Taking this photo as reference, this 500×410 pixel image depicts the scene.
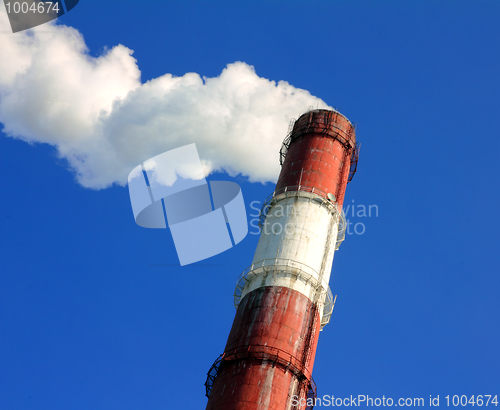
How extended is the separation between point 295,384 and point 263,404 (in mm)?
3326

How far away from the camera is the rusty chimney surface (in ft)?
124

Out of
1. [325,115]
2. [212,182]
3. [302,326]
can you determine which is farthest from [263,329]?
[325,115]

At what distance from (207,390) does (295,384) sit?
6.94 m

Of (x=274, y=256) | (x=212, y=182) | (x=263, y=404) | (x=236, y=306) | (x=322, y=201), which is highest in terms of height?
(x=212, y=182)

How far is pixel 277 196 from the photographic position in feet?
161

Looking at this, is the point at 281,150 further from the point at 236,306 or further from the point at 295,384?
the point at 295,384

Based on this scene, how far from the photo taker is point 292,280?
42.5 metres

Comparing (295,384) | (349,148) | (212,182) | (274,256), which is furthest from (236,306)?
(349,148)

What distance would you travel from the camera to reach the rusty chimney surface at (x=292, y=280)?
124ft

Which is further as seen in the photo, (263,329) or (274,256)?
(274,256)

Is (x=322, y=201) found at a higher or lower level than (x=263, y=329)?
higher

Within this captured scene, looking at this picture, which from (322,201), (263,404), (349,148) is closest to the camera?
(263,404)

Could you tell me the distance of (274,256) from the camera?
44.2m

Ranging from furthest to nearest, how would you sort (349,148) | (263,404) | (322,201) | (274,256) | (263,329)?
(349,148) < (322,201) < (274,256) < (263,329) < (263,404)
